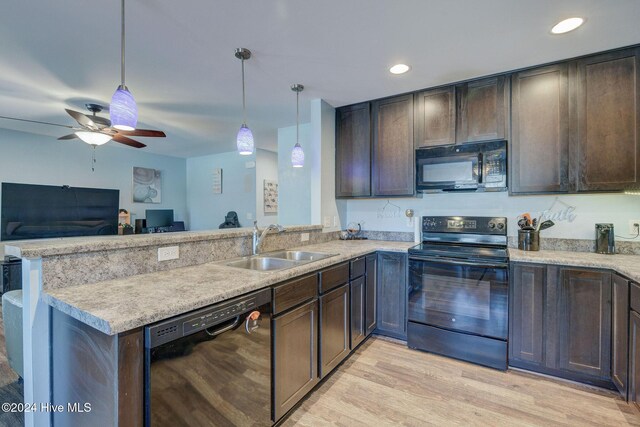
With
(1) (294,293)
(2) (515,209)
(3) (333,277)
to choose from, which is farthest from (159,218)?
(2) (515,209)

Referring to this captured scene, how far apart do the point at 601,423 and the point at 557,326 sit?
561 mm

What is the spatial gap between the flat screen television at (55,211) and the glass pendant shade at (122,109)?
4290 mm

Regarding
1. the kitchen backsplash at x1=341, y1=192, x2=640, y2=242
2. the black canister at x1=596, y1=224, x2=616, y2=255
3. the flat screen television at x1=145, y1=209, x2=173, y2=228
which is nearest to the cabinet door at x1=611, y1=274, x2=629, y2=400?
the black canister at x1=596, y1=224, x2=616, y2=255

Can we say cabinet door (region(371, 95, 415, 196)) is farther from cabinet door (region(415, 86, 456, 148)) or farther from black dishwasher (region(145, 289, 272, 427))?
black dishwasher (region(145, 289, 272, 427))

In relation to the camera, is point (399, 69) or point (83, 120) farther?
point (83, 120)

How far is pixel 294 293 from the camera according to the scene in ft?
5.40

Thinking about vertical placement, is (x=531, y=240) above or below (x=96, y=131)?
below

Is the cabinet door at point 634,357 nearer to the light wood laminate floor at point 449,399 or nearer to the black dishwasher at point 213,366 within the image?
the light wood laminate floor at point 449,399

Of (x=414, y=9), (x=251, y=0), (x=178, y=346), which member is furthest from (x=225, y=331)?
(x=414, y=9)

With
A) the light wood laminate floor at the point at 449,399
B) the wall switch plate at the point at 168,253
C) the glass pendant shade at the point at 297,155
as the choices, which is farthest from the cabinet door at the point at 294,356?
the glass pendant shade at the point at 297,155

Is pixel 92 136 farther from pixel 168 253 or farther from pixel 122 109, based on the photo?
pixel 168 253

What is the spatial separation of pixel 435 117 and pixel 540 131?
2.76ft

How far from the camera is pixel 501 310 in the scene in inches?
85.0

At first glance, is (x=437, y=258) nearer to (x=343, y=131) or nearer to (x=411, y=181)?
(x=411, y=181)
